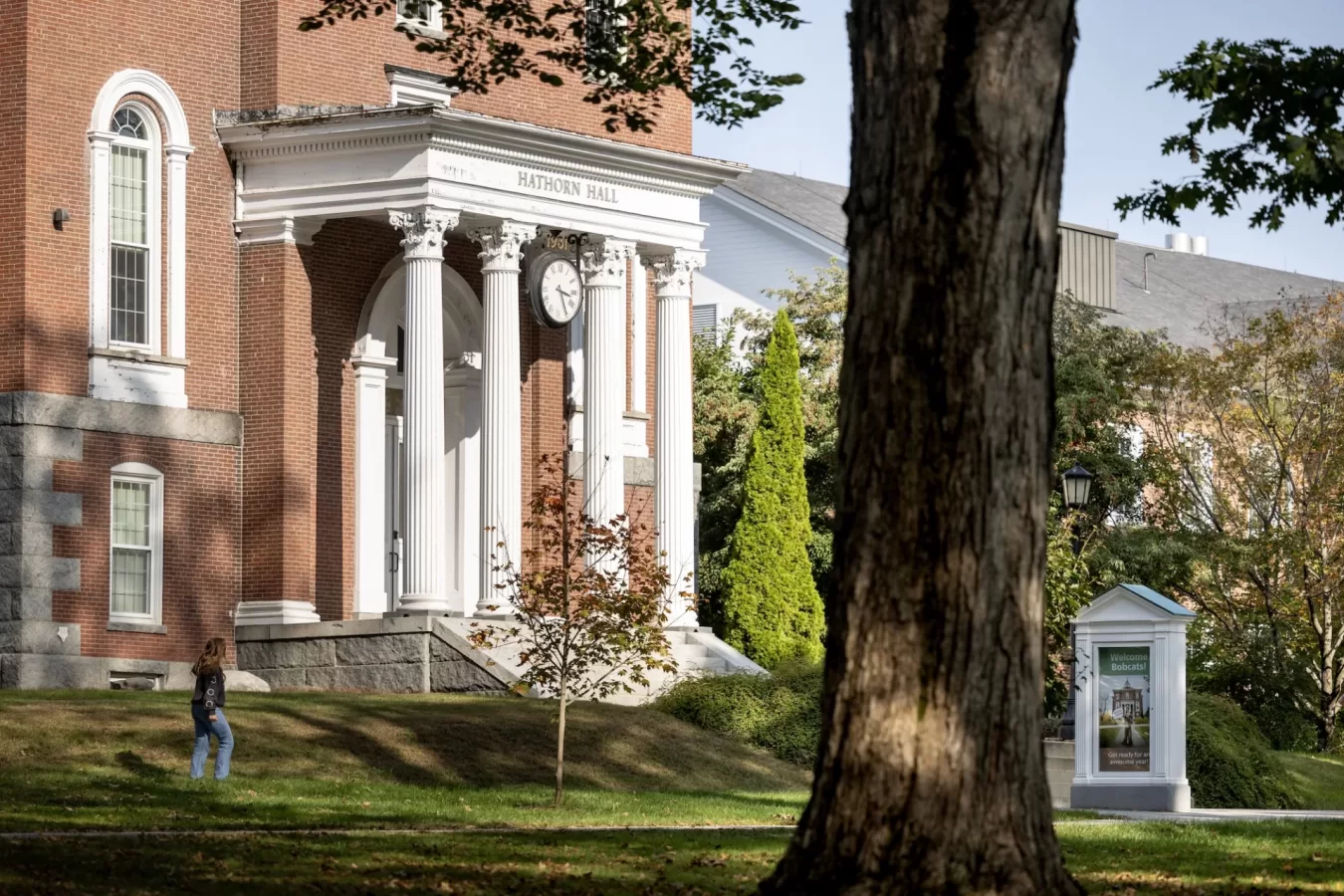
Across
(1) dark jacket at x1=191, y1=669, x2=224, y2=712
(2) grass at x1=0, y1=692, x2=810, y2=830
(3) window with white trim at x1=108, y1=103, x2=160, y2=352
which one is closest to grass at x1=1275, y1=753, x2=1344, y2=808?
(2) grass at x1=0, y1=692, x2=810, y2=830

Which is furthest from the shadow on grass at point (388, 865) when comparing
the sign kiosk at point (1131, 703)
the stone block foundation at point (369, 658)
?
the stone block foundation at point (369, 658)

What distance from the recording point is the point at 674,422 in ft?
115

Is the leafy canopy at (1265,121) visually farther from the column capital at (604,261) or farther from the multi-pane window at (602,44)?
the column capital at (604,261)

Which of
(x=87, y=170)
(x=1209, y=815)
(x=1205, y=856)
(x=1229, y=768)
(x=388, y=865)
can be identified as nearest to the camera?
(x=388, y=865)

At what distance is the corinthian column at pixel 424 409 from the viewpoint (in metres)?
31.3

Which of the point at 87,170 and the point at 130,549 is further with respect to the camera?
the point at 130,549

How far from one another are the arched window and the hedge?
828 cm

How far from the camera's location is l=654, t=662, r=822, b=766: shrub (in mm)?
29734

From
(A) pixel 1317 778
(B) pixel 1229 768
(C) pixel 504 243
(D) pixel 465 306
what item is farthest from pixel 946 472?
(D) pixel 465 306

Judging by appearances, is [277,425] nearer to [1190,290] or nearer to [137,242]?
[137,242]

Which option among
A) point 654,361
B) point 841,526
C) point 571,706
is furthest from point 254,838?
point 654,361

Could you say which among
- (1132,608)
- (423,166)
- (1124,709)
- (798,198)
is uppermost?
Answer: (798,198)

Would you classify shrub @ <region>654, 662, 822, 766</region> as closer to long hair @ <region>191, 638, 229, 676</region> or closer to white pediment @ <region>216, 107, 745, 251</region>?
white pediment @ <region>216, 107, 745, 251</region>

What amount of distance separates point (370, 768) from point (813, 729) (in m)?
6.99
